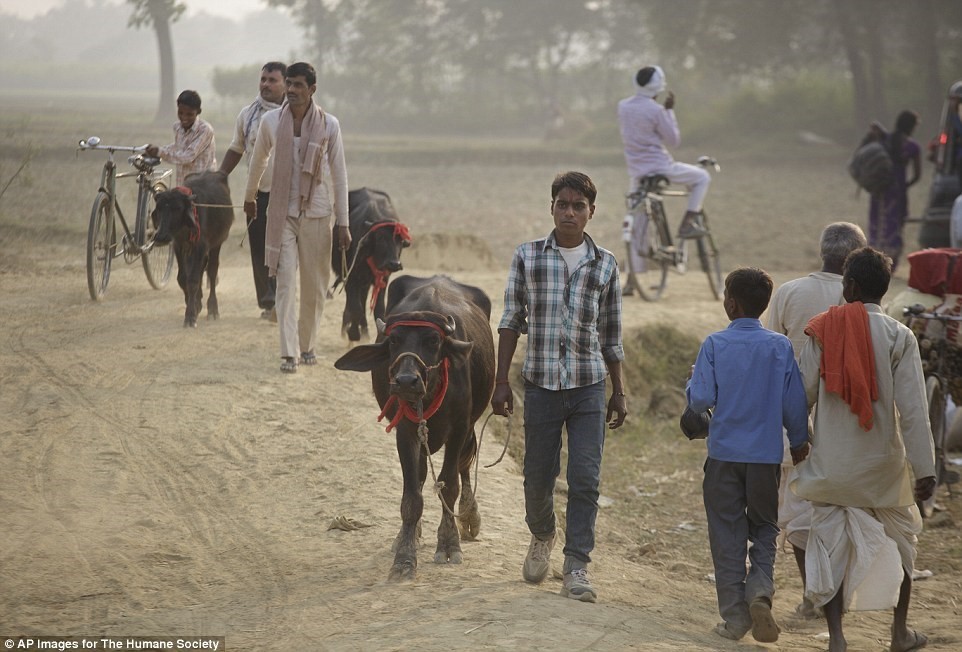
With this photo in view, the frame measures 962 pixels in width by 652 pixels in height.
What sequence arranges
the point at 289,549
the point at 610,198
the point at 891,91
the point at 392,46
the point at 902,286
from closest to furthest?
the point at 289,549
the point at 902,286
the point at 610,198
the point at 891,91
the point at 392,46

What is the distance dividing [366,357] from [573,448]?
1108mm

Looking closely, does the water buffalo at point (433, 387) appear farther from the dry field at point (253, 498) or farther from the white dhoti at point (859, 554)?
the white dhoti at point (859, 554)

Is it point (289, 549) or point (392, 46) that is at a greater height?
point (392, 46)

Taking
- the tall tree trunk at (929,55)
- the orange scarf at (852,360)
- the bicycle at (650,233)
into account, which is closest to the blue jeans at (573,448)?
the orange scarf at (852,360)

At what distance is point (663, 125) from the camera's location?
1170cm

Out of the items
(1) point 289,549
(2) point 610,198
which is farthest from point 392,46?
(1) point 289,549

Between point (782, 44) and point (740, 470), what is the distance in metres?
31.3

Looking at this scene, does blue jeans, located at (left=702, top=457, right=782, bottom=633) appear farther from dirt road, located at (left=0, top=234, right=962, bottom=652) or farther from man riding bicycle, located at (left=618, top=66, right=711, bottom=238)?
man riding bicycle, located at (left=618, top=66, right=711, bottom=238)

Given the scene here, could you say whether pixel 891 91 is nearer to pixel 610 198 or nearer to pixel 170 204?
pixel 610 198

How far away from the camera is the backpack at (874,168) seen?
14.1 metres

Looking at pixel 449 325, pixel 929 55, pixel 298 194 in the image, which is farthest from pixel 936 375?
pixel 929 55

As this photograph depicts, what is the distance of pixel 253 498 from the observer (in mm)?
6660

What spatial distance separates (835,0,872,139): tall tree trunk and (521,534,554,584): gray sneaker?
94.6 ft

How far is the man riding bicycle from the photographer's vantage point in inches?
460
